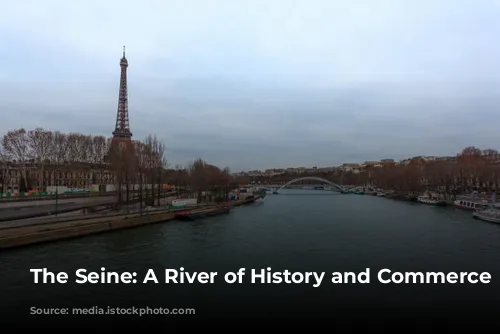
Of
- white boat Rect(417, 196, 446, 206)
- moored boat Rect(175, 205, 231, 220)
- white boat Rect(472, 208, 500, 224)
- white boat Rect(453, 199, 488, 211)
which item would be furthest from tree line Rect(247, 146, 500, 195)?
moored boat Rect(175, 205, 231, 220)

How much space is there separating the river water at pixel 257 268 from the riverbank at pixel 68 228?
0.44 metres

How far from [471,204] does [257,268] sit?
93.4ft

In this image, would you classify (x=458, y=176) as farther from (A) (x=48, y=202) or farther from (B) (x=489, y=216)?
(A) (x=48, y=202)

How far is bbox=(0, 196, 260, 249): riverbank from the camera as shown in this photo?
14.0 meters

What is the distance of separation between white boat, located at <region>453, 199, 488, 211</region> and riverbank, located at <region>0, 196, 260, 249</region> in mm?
24819

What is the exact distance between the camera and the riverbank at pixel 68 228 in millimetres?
13955

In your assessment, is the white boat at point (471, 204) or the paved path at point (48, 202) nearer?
the paved path at point (48, 202)

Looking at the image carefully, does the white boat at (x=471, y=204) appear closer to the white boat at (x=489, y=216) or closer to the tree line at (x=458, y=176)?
the white boat at (x=489, y=216)

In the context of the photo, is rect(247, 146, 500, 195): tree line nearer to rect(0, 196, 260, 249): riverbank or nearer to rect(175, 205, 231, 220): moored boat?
rect(175, 205, 231, 220): moored boat

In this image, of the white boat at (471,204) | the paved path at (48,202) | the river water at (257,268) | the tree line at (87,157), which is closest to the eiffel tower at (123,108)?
the tree line at (87,157)

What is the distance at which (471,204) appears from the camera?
32.8 meters

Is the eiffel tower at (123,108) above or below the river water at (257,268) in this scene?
above

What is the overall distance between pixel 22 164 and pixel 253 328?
33.5m

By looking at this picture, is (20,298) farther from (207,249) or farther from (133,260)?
(207,249)
